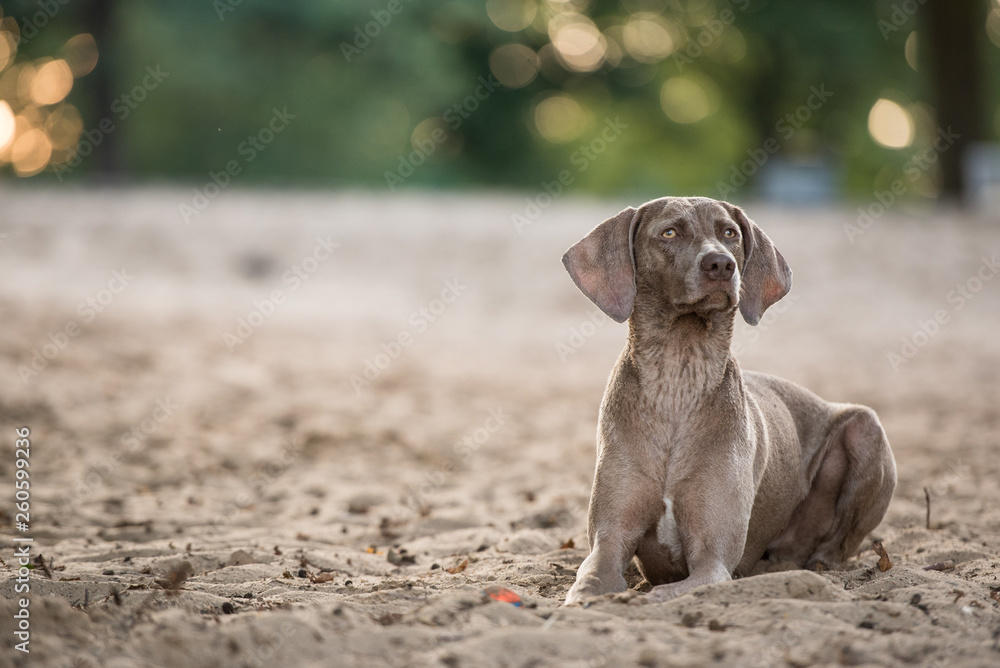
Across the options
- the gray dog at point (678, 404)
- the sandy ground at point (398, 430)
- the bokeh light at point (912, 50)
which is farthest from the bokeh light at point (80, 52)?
the gray dog at point (678, 404)

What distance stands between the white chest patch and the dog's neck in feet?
1.49

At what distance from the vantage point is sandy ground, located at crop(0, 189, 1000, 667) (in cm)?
362

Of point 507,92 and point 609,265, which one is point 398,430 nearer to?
point 609,265

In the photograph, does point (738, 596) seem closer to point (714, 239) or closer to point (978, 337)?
point (714, 239)

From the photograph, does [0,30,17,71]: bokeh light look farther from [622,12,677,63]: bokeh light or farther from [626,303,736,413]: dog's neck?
[626,303,736,413]: dog's neck

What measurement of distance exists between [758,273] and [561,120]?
40203mm

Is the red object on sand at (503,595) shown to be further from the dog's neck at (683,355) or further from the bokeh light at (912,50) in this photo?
the bokeh light at (912,50)

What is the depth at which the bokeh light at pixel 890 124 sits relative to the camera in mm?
35219

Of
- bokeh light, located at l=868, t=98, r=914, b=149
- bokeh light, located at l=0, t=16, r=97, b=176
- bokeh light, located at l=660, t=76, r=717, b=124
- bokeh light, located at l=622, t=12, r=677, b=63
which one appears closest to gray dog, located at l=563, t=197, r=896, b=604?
bokeh light, located at l=0, t=16, r=97, b=176

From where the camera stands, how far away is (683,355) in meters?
4.69

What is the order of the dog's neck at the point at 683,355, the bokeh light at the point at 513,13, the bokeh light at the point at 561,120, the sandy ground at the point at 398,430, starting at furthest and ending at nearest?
1. the bokeh light at the point at 561,120
2. the bokeh light at the point at 513,13
3. the dog's neck at the point at 683,355
4. the sandy ground at the point at 398,430

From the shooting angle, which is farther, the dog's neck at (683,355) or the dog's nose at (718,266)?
the dog's neck at (683,355)

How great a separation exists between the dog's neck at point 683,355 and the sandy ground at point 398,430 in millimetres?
971

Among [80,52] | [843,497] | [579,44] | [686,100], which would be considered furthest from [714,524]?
[686,100]
